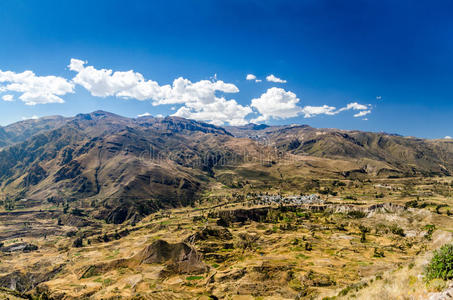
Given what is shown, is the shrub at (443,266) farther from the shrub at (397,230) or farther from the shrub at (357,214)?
the shrub at (357,214)

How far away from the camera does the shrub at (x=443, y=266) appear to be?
17188 millimetres

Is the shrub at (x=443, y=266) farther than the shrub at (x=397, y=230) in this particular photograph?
No

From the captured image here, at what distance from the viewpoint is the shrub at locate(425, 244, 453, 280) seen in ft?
56.4

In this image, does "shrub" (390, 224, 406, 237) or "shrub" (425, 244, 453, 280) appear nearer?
"shrub" (425, 244, 453, 280)

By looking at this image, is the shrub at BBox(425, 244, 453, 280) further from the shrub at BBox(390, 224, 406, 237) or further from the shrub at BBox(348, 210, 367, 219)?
the shrub at BBox(348, 210, 367, 219)

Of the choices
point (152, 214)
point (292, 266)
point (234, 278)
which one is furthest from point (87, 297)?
point (152, 214)

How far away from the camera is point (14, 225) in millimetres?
Result: 165250

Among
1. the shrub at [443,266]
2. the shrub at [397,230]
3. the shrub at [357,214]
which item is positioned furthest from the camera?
the shrub at [357,214]

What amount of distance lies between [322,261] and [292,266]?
12.9 m

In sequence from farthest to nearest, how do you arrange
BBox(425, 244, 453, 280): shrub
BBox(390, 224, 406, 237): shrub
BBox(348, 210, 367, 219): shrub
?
BBox(348, 210, 367, 219): shrub < BBox(390, 224, 406, 237): shrub < BBox(425, 244, 453, 280): shrub

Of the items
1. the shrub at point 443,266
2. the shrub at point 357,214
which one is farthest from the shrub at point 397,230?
the shrub at point 443,266

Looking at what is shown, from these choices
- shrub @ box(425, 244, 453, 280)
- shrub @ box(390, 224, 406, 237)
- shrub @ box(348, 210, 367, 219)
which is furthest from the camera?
shrub @ box(348, 210, 367, 219)

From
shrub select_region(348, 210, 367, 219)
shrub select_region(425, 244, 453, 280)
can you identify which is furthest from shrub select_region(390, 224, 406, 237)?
shrub select_region(425, 244, 453, 280)

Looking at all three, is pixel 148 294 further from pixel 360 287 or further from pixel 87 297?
pixel 360 287
